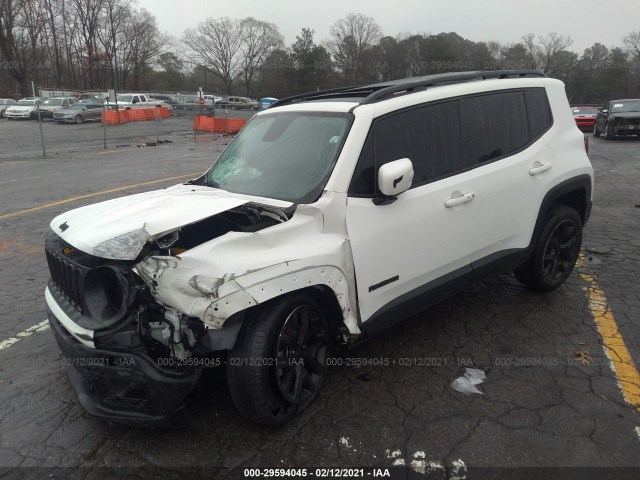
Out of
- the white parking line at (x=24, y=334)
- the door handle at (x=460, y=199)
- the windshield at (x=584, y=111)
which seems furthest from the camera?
the windshield at (x=584, y=111)

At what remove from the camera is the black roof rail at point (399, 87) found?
10.7 feet

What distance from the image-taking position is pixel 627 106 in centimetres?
2014

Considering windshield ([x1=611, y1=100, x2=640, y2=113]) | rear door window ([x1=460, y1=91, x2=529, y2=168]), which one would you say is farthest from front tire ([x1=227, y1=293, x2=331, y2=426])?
windshield ([x1=611, y1=100, x2=640, y2=113])

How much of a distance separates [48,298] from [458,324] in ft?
9.86

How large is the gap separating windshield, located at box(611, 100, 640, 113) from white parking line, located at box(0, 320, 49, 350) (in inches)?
890

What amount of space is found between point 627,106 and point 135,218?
23074mm

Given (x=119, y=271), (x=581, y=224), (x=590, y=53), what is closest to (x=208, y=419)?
(x=119, y=271)

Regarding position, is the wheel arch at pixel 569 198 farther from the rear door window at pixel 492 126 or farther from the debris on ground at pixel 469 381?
the debris on ground at pixel 469 381

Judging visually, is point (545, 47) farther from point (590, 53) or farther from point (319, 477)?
point (319, 477)

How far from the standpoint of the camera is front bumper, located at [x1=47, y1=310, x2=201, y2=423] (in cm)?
234

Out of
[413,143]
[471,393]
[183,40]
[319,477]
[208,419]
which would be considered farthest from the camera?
[183,40]

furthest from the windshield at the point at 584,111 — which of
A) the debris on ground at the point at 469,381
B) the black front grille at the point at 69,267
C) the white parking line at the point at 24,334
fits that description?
the black front grille at the point at 69,267

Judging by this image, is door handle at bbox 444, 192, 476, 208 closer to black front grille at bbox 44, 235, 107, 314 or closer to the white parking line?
black front grille at bbox 44, 235, 107, 314

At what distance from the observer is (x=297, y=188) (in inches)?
121
